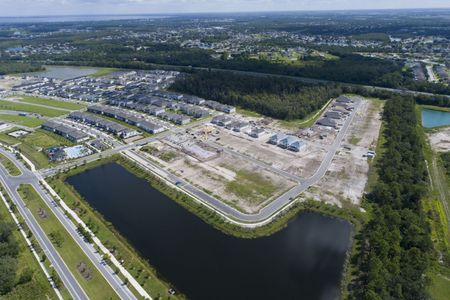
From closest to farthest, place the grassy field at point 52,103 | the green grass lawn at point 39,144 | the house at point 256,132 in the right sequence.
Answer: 1. the green grass lawn at point 39,144
2. the house at point 256,132
3. the grassy field at point 52,103

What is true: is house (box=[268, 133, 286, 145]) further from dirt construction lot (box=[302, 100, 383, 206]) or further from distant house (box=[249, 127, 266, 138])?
dirt construction lot (box=[302, 100, 383, 206])

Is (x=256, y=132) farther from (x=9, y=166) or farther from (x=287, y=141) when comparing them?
(x=9, y=166)

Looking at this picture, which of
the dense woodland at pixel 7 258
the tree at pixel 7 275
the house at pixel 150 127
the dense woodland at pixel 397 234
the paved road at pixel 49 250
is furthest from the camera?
the house at pixel 150 127

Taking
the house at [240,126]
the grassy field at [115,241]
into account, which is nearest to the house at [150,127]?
the house at [240,126]

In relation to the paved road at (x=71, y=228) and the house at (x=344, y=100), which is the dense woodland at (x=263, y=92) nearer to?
the house at (x=344, y=100)

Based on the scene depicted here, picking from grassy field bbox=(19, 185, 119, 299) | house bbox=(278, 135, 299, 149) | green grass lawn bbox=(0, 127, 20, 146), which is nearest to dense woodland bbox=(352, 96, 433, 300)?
house bbox=(278, 135, 299, 149)

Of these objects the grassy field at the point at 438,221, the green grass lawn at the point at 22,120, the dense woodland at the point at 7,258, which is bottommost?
the green grass lawn at the point at 22,120
